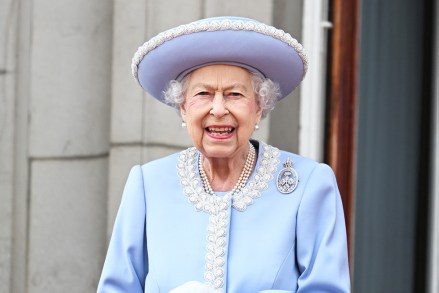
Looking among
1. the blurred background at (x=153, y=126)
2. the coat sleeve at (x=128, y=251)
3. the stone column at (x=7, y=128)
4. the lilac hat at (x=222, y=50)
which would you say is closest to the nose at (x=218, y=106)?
the lilac hat at (x=222, y=50)

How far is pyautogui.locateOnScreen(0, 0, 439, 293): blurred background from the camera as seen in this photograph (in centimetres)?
580

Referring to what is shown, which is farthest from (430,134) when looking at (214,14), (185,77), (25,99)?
(185,77)

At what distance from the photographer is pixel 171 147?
5.76 meters

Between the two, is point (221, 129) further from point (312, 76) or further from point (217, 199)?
point (312, 76)

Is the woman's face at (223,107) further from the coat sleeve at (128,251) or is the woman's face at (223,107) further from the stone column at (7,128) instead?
the stone column at (7,128)

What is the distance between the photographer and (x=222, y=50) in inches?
146

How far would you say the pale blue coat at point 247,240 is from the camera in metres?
3.75

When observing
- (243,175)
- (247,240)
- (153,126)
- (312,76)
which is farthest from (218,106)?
(312,76)

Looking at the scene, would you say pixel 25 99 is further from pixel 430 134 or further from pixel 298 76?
pixel 298 76

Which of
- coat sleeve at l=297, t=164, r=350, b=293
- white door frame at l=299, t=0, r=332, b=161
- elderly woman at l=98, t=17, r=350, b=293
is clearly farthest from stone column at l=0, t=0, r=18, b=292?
coat sleeve at l=297, t=164, r=350, b=293

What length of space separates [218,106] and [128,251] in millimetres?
557

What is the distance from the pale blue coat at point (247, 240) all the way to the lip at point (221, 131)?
0.22m

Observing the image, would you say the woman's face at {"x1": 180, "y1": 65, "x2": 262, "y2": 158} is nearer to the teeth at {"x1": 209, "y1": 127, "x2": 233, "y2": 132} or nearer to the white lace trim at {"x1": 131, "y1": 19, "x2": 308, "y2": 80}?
the teeth at {"x1": 209, "y1": 127, "x2": 233, "y2": 132}

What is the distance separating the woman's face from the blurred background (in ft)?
6.33
